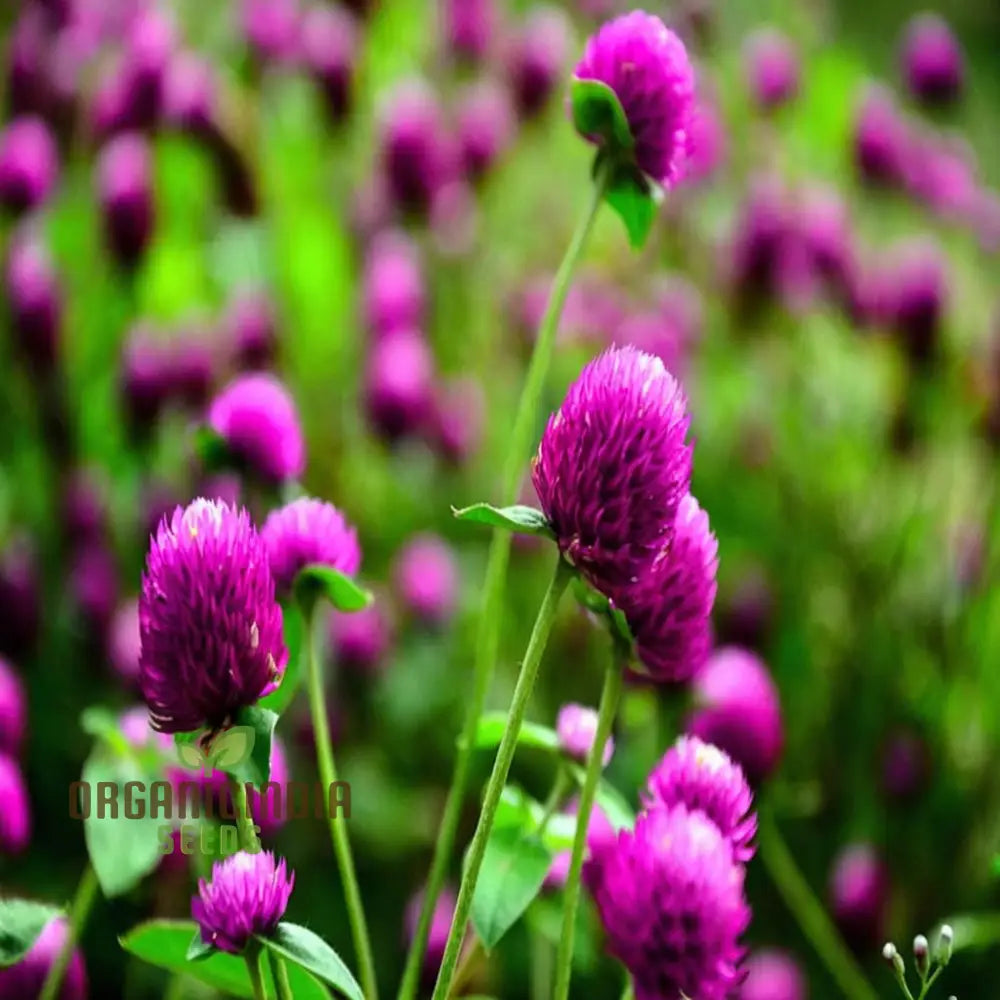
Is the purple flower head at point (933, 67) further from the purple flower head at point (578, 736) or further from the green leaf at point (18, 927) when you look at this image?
the green leaf at point (18, 927)

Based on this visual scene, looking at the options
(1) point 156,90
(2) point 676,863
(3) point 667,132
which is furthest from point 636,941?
(1) point 156,90

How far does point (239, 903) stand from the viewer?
540 mm

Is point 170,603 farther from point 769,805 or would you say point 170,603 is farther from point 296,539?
point 769,805

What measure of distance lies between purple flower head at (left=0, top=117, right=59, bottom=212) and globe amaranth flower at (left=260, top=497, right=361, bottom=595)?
0.93 metres

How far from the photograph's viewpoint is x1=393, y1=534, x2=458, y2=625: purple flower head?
1.58 meters

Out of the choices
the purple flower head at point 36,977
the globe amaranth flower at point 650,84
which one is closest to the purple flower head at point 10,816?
the purple flower head at point 36,977

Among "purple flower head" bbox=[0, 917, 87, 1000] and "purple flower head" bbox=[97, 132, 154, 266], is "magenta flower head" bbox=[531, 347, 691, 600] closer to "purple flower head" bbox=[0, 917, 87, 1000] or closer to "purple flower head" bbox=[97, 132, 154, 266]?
"purple flower head" bbox=[0, 917, 87, 1000]

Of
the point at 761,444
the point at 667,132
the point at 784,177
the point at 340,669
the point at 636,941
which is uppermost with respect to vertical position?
the point at 667,132

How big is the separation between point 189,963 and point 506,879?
0.47 feet

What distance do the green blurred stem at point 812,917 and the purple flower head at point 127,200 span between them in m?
0.91

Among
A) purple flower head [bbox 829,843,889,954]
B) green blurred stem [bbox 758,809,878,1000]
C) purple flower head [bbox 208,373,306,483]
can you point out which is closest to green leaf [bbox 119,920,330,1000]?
purple flower head [bbox 208,373,306,483]

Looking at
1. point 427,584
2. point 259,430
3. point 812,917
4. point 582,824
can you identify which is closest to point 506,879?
point 582,824

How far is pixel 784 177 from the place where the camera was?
2.12m

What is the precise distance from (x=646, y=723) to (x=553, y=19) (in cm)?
124
